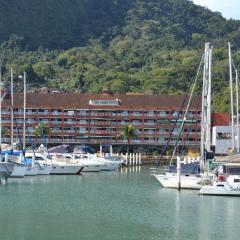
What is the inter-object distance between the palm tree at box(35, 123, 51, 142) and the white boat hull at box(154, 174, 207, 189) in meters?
67.6

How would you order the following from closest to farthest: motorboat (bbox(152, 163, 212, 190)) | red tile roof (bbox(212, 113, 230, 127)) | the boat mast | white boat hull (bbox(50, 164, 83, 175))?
motorboat (bbox(152, 163, 212, 190))
the boat mast
white boat hull (bbox(50, 164, 83, 175))
red tile roof (bbox(212, 113, 230, 127))

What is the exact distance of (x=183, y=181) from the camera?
2724 inches

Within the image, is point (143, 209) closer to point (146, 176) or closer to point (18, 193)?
point (18, 193)

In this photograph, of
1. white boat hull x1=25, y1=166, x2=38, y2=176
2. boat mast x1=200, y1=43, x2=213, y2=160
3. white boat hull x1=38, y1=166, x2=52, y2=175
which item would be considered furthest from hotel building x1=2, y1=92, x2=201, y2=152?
boat mast x1=200, y1=43, x2=213, y2=160

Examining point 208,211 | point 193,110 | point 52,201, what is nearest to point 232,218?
point 208,211

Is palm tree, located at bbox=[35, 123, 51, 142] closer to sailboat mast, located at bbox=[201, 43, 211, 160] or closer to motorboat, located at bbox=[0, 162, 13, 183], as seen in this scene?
motorboat, located at bbox=[0, 162, 13, 183]

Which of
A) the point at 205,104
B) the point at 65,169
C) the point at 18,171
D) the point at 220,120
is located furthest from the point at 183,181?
the point at 220,120

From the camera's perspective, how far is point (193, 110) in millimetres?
142250

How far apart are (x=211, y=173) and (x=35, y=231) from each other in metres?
24.7

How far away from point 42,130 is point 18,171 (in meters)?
55.7

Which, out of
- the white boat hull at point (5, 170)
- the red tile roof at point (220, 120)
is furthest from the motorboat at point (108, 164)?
the red tile roof at point (220, 120)

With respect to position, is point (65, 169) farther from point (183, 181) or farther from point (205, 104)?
point (183, 181)

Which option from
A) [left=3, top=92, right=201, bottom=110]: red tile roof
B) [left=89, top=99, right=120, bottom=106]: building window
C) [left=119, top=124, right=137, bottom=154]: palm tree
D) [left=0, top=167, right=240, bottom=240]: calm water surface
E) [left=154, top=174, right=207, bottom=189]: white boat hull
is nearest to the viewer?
[left=0, top=167, right=240, bottom=240]: calm water surface

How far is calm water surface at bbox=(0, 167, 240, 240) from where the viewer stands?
47409mm
